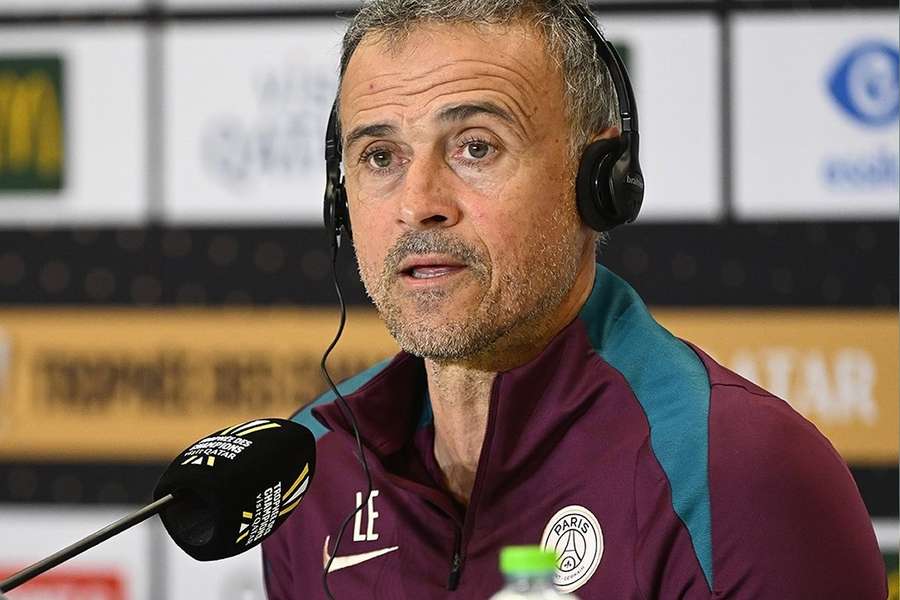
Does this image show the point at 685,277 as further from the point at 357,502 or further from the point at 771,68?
the point at 357,502

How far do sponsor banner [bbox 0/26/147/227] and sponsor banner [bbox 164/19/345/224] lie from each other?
4.1 inches

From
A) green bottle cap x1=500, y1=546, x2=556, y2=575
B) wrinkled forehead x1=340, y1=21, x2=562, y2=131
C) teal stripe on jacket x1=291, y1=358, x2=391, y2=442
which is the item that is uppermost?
wrinkled forehead x1=340, y1=21, x2=562, y2=131

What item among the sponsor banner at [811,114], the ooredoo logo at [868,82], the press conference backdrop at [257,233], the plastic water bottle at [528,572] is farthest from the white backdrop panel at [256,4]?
the plastic water bottle at [528,572]

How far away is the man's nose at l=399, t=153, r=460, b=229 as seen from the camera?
1.16 meters

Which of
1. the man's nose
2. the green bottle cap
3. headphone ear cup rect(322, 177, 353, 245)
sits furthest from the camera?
headphone ear cup rect(322, 177, 353, 245)

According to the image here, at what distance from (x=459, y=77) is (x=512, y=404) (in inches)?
12.3

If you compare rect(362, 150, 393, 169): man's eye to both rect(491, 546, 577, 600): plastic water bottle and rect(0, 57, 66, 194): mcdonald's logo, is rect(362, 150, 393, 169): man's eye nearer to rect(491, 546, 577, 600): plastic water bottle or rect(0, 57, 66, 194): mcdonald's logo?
rect(491, 546, 577, 600): plastic water bottle

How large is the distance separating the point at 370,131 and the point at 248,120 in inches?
50.2

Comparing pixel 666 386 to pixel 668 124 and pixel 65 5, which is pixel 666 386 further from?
pixel 65 5

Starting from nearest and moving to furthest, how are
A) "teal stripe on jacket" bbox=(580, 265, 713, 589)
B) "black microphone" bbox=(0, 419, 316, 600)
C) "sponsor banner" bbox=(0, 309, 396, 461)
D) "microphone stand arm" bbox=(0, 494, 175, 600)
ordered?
"microphone stand arm" bbox=(0, 494, 175, 600)
"black microphone" bbox=(0, 419, 316, 600)
"teal stripe on jacket" bbox=(580, 265, 713, 589)
"sponsor banner" bbox=(0, 309, 396, 461)

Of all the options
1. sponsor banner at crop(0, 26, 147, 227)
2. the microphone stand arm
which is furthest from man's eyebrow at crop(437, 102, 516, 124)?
sponsor banner at crop(0, 26, 147, 227)

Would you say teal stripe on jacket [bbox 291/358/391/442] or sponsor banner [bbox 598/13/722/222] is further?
sponsor banner [bbox 598/13/722/222]

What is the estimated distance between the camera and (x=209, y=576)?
2479mm

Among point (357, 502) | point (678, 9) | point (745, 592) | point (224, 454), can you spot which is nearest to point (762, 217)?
point (678, 9)
